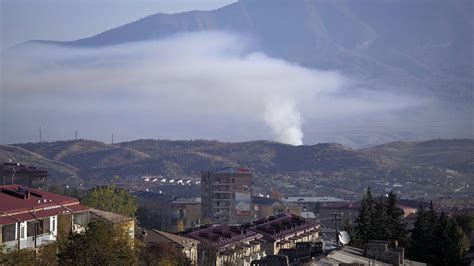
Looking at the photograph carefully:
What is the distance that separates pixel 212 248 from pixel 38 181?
23.5 m

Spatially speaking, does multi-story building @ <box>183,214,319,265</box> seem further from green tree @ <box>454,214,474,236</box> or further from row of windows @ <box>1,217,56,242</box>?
row of windows @ <box>1,217,56,242</box>

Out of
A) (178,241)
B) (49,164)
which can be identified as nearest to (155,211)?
(178,241)

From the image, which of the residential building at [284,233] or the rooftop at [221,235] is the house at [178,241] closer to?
the rooftop at [221,235]

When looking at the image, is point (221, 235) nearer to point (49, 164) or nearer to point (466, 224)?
point (466, 224)

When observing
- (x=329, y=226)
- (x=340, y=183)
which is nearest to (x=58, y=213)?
(x=329, y=226)

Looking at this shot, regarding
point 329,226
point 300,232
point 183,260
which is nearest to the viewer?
point 183,260

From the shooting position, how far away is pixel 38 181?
2675 inches

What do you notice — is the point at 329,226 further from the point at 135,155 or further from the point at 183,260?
the point at 135,155

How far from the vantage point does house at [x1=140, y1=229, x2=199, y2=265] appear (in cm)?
4350

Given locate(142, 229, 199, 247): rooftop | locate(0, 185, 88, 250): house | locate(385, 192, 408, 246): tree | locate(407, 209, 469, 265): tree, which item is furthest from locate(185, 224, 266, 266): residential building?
locate(0, 185, 88, 250): house

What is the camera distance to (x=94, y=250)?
86.6 ft

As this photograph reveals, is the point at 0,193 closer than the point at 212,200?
Yes

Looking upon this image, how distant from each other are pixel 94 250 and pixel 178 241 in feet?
60.3

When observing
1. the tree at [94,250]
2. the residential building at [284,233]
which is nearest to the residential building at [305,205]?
the residential building at [284,233]
